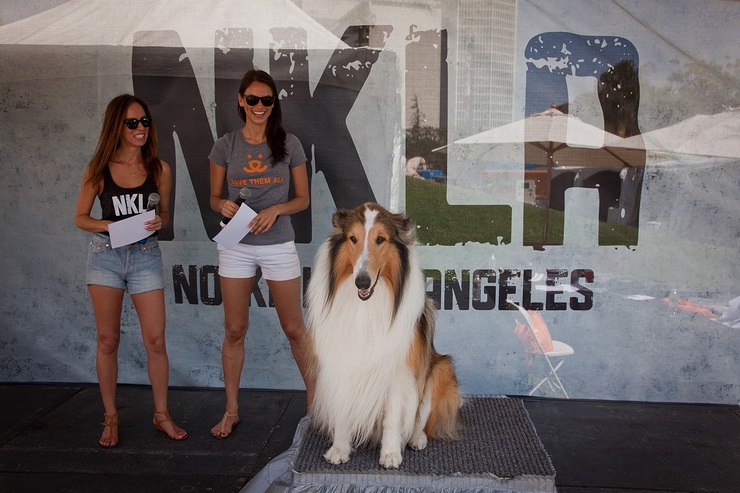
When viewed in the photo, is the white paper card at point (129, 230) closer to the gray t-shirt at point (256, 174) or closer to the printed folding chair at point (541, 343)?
the gray t-shirt at point (256, 174)

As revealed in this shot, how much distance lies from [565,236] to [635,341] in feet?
2.87

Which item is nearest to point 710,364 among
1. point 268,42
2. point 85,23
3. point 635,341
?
point 635,341

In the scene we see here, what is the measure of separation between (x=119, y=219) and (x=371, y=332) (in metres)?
1.63

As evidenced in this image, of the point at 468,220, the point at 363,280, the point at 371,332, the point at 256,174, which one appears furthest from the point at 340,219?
the point at 468,220

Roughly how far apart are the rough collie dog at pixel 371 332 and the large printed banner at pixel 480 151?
61.0 inches

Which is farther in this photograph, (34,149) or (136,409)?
(34,149)

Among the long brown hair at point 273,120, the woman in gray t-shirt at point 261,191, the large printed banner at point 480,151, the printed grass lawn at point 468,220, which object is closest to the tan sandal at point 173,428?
the woman in gray t-shirt at point 261,191

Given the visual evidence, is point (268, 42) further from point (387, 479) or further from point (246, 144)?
point (387, 479)

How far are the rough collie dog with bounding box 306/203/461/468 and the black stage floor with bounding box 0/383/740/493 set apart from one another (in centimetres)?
89

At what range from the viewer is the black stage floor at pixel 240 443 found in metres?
3.23

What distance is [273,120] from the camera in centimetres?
357

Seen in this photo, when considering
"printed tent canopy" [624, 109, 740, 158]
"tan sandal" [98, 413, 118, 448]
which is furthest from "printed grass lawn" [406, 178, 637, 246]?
"tan sandal" [98, 413, 118, 448]

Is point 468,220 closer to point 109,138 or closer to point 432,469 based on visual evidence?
point 432,469

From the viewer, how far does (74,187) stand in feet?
14.6
